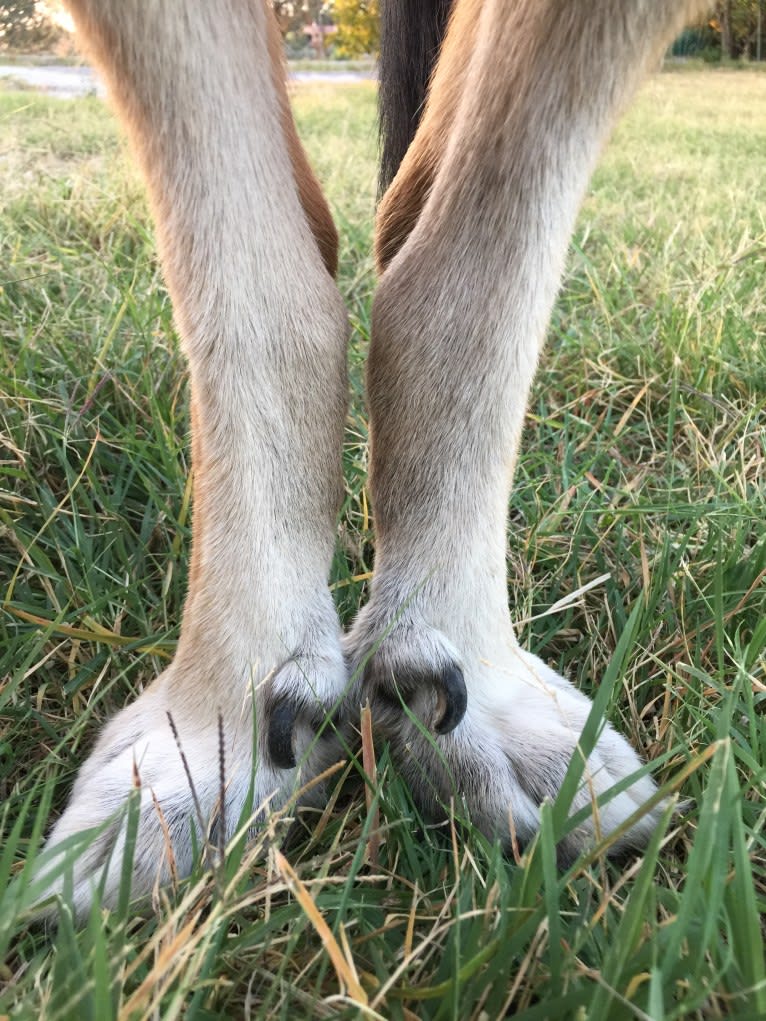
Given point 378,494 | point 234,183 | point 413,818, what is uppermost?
point 234,183

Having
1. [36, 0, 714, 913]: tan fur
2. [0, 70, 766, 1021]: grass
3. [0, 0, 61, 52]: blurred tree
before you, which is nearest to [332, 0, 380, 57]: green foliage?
[0, 70, 766, 1021]: grass

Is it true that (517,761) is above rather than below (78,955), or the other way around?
below

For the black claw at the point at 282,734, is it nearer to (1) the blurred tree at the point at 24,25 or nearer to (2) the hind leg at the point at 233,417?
(2) the hind leg at the point at 233,417

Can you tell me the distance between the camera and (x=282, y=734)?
41.3 inches

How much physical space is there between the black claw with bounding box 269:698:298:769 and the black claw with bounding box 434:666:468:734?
168 mm

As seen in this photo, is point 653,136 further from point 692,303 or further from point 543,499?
point 543,499

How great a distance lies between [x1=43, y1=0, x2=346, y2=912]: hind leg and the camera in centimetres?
106

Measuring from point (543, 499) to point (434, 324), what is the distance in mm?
642

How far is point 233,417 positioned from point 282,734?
0.38 m

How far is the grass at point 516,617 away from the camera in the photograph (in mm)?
746

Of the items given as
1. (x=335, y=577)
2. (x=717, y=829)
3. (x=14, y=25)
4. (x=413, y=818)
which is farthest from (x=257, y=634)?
(x=14, y=25)

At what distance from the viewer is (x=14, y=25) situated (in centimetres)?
189

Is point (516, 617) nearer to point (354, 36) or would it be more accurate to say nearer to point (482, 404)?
point (482, 404)

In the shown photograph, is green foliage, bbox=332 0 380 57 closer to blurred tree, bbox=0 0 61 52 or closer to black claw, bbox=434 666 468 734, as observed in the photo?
blurred tree, bbox=0 0 61 52
